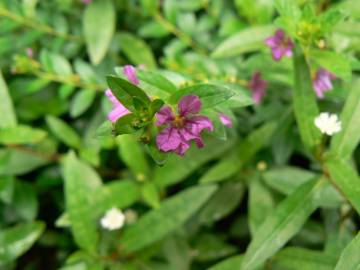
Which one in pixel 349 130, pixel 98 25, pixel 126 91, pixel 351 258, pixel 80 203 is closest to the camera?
pixel 126 91

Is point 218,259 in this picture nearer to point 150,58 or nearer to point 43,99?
point 150,58

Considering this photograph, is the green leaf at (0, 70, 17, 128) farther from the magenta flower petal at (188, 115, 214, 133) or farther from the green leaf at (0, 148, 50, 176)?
the magenta flower petal at (188, 115, 214, 133)

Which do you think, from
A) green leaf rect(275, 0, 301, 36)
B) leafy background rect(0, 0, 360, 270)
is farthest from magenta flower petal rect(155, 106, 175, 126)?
→ green leaf rect(275, 0, 301, 36)

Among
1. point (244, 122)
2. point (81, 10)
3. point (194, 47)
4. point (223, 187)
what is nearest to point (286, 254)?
point (223, 187)

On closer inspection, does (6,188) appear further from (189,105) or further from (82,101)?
(189,105)

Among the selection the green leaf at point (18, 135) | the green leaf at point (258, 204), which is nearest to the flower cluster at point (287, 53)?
the green leaf at point (258, 204)

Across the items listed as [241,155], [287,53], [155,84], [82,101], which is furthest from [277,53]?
[82,101]
